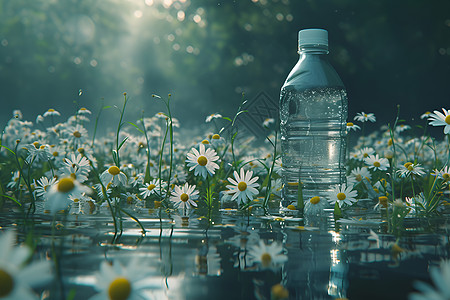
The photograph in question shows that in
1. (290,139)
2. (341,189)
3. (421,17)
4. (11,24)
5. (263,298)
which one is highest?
(11,24)

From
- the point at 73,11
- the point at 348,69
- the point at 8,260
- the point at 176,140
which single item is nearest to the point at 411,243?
the point at 8,260

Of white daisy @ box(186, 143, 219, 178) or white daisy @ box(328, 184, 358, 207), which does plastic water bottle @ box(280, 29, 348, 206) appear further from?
white daisy @ box(186, 143, 219, 178)

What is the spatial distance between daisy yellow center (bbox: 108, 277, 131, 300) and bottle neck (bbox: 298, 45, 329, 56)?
7.46 feet

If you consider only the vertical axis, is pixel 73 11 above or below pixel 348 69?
above

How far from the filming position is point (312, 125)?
3.62m

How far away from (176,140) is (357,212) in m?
2.05

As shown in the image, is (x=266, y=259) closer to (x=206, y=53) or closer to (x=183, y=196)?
(x=183, y=196)

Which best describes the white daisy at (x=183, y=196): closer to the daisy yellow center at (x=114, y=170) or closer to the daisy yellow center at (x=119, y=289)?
the daisy yellow center at (x=114, y=170)

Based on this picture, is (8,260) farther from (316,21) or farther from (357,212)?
(316,21)

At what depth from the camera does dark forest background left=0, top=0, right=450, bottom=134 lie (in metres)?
10.8

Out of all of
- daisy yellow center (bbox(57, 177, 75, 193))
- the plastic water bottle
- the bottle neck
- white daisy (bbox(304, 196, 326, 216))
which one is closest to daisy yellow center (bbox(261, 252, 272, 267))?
daisy yellow center (bbox(57, 177, 75, 193))

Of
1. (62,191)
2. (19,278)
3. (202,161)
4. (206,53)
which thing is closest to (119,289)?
(19,278)

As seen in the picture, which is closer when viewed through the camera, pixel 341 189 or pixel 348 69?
pixel 341 189

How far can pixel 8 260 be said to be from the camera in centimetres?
80
